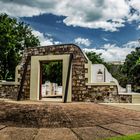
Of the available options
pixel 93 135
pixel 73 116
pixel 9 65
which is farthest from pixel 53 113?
pixel 9 65

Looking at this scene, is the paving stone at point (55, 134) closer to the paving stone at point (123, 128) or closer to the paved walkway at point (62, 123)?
the paved walkway at point (62, 123)

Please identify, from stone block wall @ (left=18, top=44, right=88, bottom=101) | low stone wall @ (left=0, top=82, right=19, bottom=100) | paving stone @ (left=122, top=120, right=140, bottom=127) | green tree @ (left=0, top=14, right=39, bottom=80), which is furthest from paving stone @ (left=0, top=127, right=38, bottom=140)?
green tree @ (left=0, top=14, right=39, bottom=80)

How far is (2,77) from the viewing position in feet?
85.3

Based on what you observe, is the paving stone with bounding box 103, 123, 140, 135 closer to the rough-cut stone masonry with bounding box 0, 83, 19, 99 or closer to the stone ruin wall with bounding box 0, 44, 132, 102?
the stone ruin wall with bounding box 0, 44, 132, 102

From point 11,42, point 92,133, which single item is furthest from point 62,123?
point 11,42

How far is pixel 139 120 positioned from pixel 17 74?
6830 mm

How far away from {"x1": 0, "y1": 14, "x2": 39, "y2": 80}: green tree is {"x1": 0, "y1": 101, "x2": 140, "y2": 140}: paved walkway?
45.5ft

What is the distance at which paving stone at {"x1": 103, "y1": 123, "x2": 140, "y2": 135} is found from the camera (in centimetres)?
677

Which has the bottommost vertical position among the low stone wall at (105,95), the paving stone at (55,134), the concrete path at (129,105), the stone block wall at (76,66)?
the paving stone at (55,134)

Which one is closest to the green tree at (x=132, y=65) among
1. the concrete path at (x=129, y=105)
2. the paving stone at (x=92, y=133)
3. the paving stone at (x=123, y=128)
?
the concrete path at (x=129, y=105)

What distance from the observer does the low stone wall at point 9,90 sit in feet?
43.9

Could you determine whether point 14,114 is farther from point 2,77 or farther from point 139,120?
point 2,77

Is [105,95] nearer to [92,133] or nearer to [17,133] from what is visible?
[92,133]

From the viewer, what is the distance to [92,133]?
258 inches
